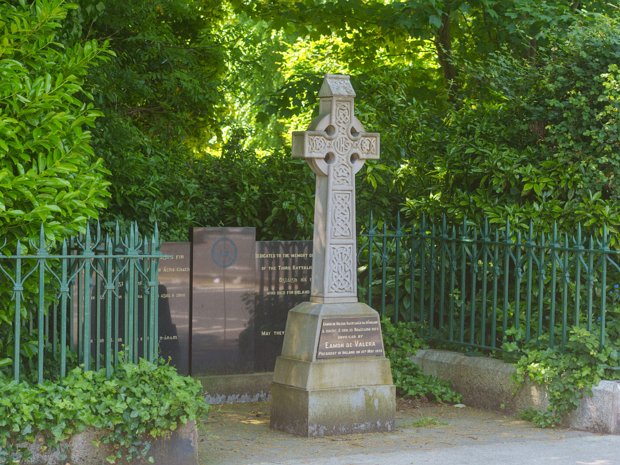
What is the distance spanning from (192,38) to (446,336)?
28.2 feet

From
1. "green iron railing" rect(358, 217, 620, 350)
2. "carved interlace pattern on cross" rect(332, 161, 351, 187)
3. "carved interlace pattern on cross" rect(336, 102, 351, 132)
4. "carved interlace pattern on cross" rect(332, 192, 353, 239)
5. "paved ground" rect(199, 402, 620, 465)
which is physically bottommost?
"paved ground" rect(199, 402, 620, 465)

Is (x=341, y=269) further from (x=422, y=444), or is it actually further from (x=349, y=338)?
(x=422, y=444)

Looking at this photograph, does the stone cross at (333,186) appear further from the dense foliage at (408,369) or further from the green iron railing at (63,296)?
the dense foliage at (408,369)

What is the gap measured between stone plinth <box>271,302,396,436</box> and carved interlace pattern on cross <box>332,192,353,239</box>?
568 mm

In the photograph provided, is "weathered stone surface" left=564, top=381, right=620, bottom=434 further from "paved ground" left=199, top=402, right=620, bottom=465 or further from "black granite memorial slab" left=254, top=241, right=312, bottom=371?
"black granite memorial slab" left=254, top=241, right=312, bottom=371

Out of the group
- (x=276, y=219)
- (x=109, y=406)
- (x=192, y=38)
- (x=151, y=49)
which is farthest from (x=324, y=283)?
(x=192, y=38)

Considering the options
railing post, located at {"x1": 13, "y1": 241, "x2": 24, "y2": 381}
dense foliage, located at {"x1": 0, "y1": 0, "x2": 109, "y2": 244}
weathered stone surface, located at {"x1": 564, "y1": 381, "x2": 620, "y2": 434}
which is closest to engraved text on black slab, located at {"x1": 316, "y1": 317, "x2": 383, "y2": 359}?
weathered stone surface, located at {"x1": 564, "y1": 381, "x2": 620, "y2": 434}

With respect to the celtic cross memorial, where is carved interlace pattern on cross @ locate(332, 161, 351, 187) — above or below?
above

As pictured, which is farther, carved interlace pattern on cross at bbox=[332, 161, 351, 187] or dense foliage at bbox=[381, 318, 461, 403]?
dense foliage at bbox=[381, 318, 461, 403]

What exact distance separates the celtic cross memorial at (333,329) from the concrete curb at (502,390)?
3.91 ft

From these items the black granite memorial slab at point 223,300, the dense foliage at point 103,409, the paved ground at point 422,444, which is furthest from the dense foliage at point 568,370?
the dense foliage at point 103,409

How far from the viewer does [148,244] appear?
7.28 m

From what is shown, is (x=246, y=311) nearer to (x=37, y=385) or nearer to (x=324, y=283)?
(x=324, y=283)

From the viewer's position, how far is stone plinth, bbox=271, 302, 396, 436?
811cm
